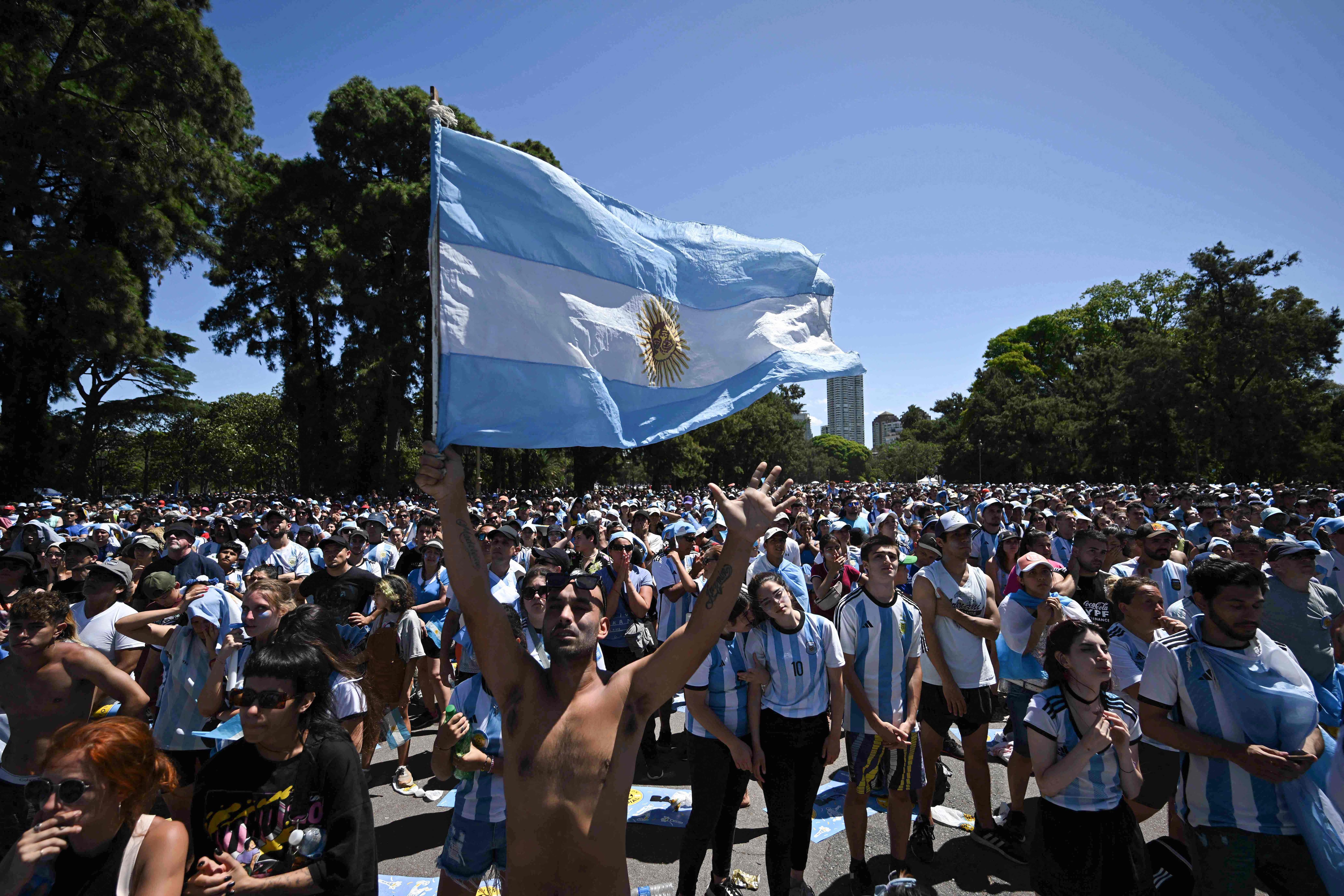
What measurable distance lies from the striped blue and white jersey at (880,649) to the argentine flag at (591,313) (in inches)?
60.2

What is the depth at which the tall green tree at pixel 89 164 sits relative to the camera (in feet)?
71.2

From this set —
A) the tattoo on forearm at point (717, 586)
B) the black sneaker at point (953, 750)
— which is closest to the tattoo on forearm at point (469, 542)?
the tattoo on forearm at point (717, 586)

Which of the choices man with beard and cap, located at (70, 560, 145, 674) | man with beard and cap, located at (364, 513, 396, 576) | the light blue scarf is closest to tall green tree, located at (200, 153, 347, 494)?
man with beard and cap, located at (364, 513, 396, 576)

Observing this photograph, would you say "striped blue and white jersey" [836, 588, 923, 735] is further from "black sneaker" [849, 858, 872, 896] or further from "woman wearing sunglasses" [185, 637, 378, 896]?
"woman wearing sunglasses" [185, 637, 378, 896]

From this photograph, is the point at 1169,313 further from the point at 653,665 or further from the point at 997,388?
the point at 653,665

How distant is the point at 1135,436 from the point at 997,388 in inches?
467

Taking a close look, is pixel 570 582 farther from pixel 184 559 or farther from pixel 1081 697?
pixel 184 559

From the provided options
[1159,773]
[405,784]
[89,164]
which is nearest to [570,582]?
[1159,773]

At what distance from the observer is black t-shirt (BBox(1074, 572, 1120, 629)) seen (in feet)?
17.4

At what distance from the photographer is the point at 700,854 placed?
369 cm

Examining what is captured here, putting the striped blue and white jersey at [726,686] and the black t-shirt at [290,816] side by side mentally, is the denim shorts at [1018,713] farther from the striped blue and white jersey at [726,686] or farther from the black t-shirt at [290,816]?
the black t-shirt at [290,816]

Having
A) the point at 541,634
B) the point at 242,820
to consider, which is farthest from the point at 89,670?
the point at 541,634

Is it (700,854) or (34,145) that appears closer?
(700,854)

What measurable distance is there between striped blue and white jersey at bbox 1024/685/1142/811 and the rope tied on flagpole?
12.7 ft
